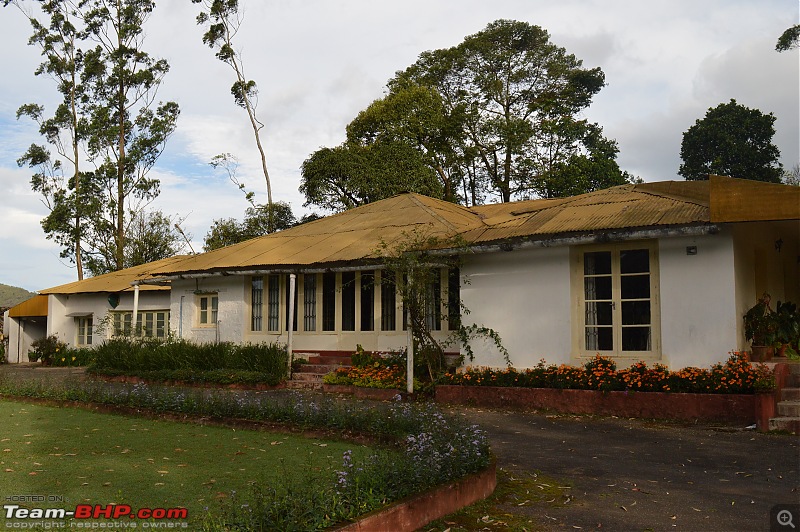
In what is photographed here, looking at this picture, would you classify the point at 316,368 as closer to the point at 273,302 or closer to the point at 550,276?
the point at 273,302

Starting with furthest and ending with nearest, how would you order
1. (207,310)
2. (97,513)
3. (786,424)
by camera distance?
(207,310) < (786,424) < (97,513)

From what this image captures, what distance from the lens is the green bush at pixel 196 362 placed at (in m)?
15.3

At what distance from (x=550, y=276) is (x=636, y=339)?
177cm

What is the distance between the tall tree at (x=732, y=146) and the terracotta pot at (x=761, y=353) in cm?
3141

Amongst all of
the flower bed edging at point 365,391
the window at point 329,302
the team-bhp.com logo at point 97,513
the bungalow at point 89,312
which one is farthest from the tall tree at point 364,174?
the team-bhp.com logo at point 97,513

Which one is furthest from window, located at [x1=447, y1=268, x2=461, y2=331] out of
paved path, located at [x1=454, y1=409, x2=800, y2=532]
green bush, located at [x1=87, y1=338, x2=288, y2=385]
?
green bush, located at [x1=87, y1=338, x2=288, y2=385]

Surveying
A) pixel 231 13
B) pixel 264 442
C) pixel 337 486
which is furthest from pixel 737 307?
pixel 231 13

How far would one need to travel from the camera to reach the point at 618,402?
430 inches

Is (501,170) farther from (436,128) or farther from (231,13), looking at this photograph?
(231,13)

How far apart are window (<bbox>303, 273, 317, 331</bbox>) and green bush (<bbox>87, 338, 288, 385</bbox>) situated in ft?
2.82

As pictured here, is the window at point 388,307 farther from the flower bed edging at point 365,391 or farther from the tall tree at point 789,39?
the tall tree at point 789,39

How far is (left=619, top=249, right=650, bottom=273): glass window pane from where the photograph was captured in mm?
11812

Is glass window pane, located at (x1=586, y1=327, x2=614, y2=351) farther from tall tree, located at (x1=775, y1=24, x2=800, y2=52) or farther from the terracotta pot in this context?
tall tree, located at (x1=775, y1=24, x2=800, y2=52)

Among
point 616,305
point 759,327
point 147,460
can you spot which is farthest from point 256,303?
point 759,327
